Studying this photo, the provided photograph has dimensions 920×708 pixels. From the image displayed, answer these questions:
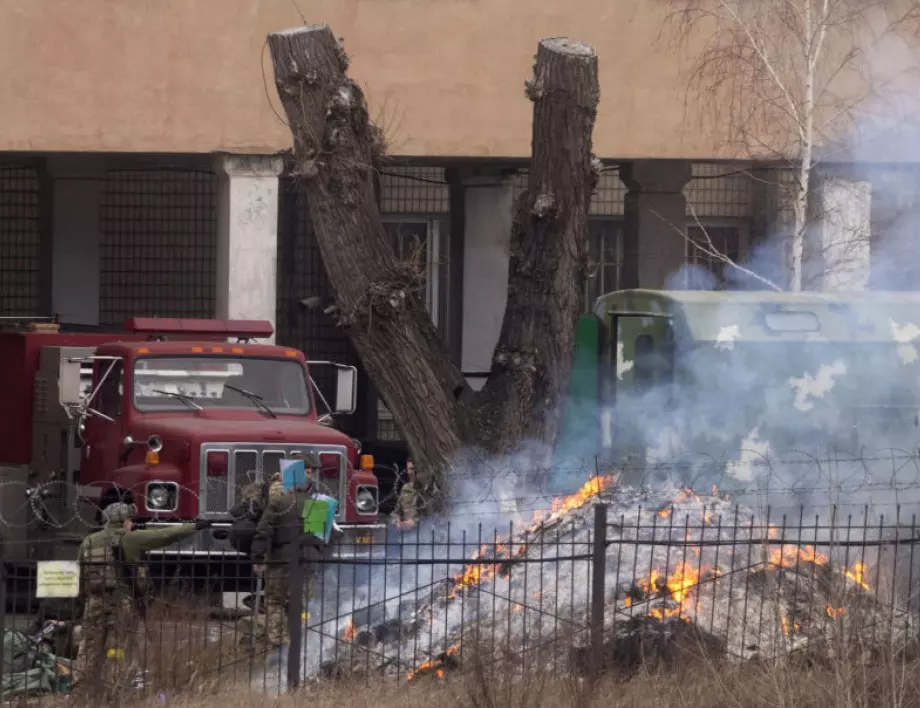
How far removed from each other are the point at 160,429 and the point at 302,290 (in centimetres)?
1006

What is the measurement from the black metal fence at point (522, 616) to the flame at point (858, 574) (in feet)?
0.17

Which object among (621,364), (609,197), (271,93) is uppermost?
(271,93)

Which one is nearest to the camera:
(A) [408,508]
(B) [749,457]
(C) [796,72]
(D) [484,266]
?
(A) [408,508]

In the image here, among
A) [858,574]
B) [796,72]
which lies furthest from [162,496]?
[796,72]

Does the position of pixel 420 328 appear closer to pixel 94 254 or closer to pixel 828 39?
pixel 828 39

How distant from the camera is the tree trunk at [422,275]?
45.6 feet

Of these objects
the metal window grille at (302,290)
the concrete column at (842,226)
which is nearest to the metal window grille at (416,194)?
the metal window grille at (302,290)

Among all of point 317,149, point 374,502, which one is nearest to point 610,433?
point 374,502

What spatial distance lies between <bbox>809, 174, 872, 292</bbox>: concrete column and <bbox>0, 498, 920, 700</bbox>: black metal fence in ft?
24.6

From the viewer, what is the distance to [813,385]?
13781mm

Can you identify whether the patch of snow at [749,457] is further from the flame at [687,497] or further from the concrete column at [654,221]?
the concrete column at [654,221]

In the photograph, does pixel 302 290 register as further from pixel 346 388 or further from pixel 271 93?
pixel 346 388

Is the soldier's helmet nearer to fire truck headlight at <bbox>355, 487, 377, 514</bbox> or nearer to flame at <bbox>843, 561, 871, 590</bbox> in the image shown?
fire truck headlight at <bbox>355, 487, 377, 514</bbox>

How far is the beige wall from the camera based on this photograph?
17578mm
